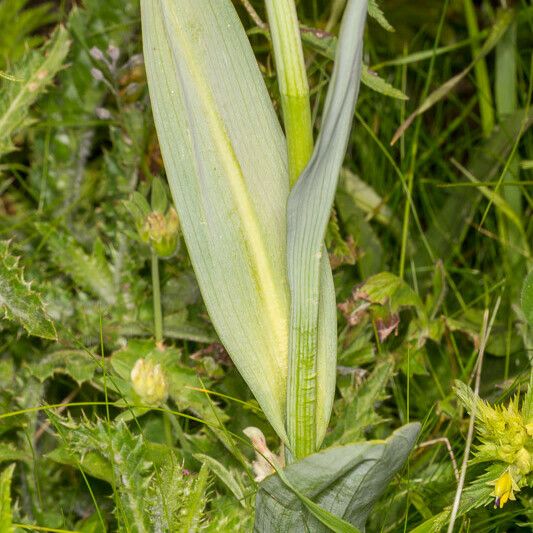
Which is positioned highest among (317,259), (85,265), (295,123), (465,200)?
(295,123)

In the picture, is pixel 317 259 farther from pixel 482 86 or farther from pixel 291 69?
pixel 482 86

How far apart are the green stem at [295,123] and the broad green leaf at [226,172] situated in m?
0.04

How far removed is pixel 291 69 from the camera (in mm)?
902

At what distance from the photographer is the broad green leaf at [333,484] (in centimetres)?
81

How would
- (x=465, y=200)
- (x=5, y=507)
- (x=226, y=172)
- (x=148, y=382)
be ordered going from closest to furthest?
1. (x=5, y=507)
2. (x=226, y=172)
3. (x=148, y=382)
4. (x=465, y=200)

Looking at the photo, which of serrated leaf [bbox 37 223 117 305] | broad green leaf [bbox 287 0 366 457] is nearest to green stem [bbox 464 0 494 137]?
serrated leaf [bbox 37 223 117 305]

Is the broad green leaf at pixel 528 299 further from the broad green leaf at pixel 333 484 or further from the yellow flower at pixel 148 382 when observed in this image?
the yellow flower at pixel 148 382

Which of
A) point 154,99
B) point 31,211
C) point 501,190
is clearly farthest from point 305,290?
point 31,211

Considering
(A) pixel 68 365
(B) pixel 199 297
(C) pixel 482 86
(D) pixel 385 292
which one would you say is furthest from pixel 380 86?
(C) pixel 482 86

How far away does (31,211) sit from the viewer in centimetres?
171

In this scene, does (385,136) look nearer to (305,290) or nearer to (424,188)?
(424,188)

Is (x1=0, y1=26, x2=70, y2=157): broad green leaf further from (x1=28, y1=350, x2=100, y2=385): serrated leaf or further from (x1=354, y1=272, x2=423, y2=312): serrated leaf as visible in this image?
(x1=354, y1=272, x2=423, y2=312): serrated leaf

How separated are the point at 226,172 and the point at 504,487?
0.46m

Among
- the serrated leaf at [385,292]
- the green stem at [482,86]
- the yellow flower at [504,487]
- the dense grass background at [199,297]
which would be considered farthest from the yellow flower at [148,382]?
the green stem at [482,86]
